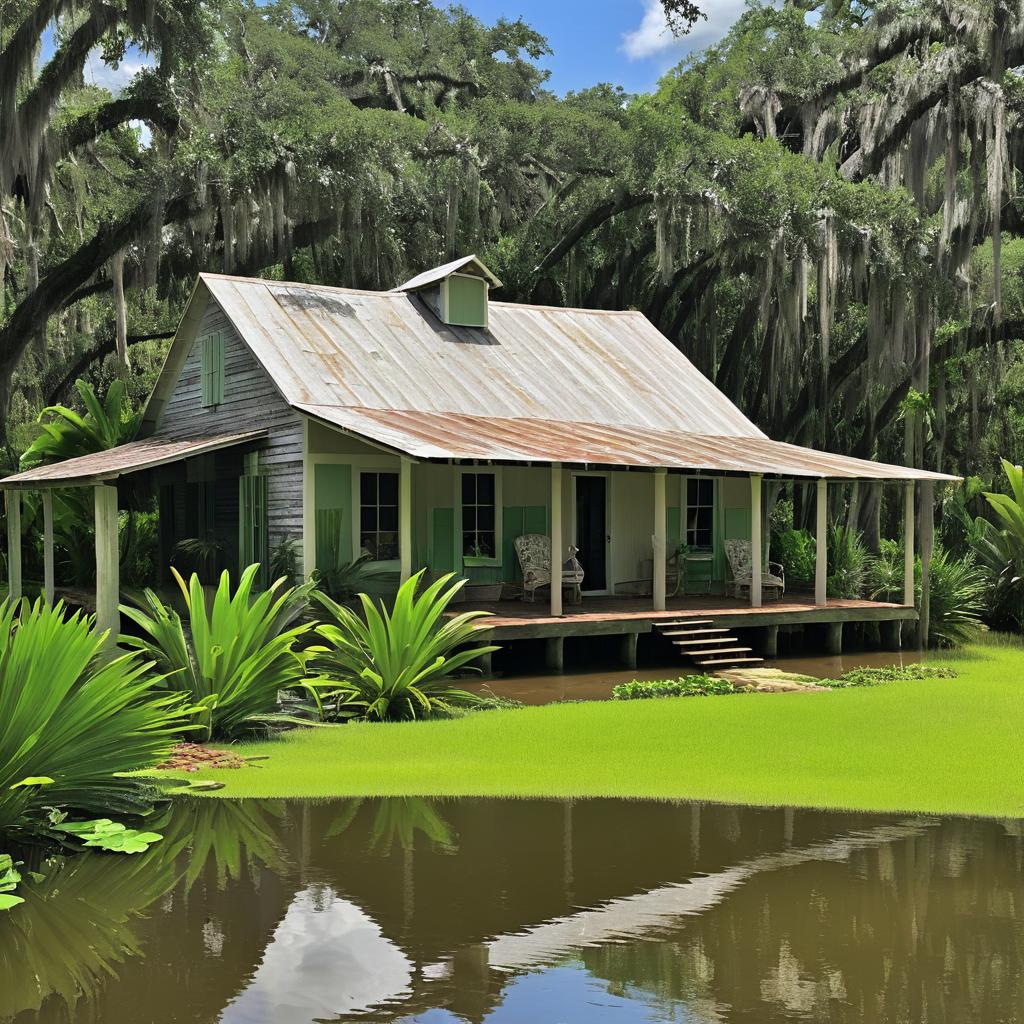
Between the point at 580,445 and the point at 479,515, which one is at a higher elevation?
the point at 580,445

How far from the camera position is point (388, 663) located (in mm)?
11984

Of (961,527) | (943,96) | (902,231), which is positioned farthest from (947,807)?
(961,527)

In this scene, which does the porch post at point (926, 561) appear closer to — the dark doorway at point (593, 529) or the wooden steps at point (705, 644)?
the wooden steps at point (705, 644)

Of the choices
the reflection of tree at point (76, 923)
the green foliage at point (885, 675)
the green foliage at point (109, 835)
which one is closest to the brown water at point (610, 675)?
the green foliage at point (885, 675)

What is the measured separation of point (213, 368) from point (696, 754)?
12271 millimetres

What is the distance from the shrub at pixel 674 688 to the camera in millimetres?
13602

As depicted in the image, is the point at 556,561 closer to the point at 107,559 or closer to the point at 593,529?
the point at 593,529

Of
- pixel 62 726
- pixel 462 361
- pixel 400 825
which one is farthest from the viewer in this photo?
pixel 462 361

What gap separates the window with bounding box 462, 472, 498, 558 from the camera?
1816 cm

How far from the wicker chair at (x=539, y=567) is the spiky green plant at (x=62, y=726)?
1001 cm

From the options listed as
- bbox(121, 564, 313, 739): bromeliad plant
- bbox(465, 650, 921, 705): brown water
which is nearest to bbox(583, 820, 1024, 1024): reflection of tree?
bbox(121, 564, 313, 739): bromeliad plant

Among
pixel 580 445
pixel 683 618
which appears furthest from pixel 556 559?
pixel 683 618

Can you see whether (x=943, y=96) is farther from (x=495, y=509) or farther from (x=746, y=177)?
(x=495, y=509)

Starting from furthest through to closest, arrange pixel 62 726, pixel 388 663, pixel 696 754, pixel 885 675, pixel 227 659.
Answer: pixel 885 675
pixel 388 663
pixel 227 659
pixel 696 754
pixel 62 726
